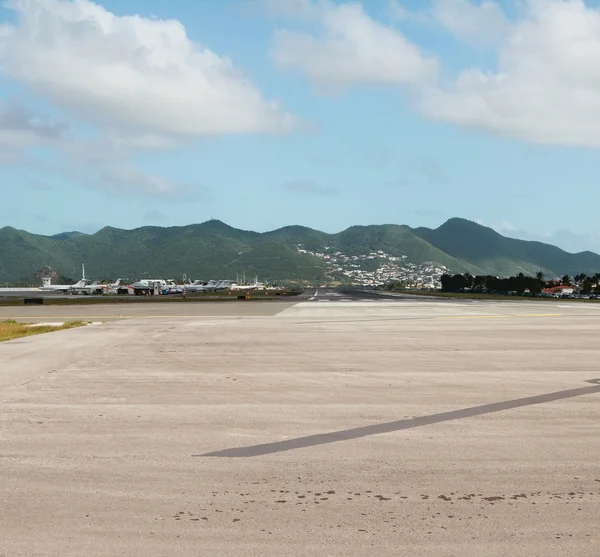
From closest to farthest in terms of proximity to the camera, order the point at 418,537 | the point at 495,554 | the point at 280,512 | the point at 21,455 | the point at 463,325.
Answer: the point at 495,554
the point at 418,537
the point at 280,512
the point at 21,455
the point at 463,325

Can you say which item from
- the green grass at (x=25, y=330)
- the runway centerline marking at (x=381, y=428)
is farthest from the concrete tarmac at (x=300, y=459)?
the green grass at (x=25, y=330)

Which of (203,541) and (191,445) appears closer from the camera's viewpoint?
(203,541)

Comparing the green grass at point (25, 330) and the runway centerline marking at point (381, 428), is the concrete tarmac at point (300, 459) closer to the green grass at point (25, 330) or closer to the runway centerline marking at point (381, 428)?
the runway centerline marking at point (381, 428)

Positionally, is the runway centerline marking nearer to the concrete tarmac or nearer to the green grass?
the concrete tarmac

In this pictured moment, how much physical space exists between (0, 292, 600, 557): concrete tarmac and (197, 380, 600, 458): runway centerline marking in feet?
0.14

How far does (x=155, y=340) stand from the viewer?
81.5 ft

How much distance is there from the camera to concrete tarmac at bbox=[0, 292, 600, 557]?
5.52m

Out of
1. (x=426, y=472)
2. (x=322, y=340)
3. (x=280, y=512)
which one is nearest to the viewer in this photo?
(x=280, y=512)

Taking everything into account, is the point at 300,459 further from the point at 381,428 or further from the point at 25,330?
the point at 25,330

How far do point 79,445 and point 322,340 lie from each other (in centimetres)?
1627

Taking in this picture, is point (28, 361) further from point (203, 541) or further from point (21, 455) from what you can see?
point (203, 541)

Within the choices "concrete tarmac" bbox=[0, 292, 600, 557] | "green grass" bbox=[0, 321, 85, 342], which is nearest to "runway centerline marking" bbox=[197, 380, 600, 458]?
"concrete tarmac" bbox=[0, 292, 600, 557]

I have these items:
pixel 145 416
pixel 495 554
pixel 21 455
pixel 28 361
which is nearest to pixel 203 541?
pixel 495 554

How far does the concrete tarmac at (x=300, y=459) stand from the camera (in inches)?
217
